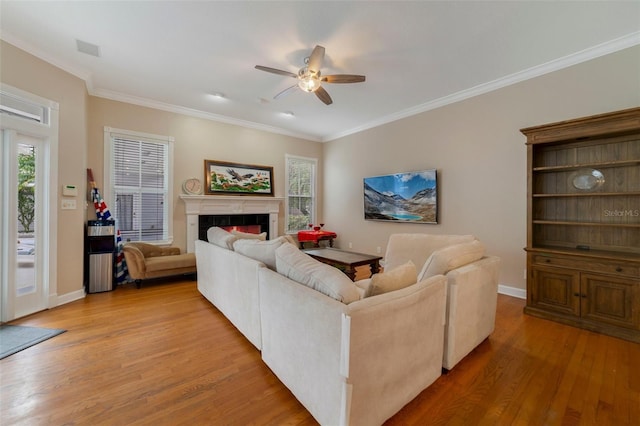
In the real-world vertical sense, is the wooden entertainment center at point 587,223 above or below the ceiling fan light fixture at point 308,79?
below

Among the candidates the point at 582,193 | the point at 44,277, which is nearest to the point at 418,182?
the point at 582,193

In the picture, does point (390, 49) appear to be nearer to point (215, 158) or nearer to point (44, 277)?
point (215, 158)

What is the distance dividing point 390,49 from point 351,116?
2193mm

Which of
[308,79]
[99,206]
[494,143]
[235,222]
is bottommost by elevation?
[235,222]

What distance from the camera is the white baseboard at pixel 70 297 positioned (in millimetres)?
3187

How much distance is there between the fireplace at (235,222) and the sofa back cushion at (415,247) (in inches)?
122

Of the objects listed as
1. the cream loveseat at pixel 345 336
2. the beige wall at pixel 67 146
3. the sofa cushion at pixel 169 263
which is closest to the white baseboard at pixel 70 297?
the beige wall at pixel 67 146

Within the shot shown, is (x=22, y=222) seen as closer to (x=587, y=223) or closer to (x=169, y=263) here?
(x=169, y=263)

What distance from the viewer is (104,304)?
324cm

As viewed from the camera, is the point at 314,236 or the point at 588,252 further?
the point at 314,236

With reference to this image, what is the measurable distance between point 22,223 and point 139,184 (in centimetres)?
166

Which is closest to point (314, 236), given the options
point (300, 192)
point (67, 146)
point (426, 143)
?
point (300, 192)

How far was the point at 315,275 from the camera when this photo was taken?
62.2 inches

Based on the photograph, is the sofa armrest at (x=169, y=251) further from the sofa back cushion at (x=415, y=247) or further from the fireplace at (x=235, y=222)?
the sofa back cushion at (x=415, y=247)
